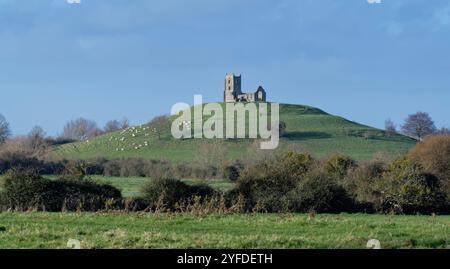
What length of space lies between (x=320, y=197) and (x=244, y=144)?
56162 mm

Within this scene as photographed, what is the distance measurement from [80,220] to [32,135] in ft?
176

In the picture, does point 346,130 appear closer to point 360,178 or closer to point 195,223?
point 360,178

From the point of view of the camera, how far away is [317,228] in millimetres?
18000

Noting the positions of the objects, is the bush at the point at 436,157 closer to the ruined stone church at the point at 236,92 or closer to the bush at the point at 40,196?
the bush at the point at 40,196

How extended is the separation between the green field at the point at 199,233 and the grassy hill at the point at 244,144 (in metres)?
46.7

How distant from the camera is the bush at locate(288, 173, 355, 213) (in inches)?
1190

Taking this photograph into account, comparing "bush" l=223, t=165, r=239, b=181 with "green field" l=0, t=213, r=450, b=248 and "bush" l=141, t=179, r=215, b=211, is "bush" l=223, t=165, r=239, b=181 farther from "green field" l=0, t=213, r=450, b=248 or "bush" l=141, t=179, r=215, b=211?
"green field" l=0, t=213, r=450, b=248

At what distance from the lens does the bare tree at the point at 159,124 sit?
94.6 m

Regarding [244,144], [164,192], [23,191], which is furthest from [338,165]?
[244,144]

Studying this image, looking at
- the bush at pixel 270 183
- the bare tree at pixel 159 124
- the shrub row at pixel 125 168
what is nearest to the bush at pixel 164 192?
the bush at pixel 270 183

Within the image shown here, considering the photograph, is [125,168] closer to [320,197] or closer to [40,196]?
[40,196]

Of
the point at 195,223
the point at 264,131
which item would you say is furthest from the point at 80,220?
the point at 264,131

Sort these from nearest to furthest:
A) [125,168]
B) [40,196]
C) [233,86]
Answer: [40,196] → [125,168] → [233,86]

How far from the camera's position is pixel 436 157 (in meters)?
40.1
